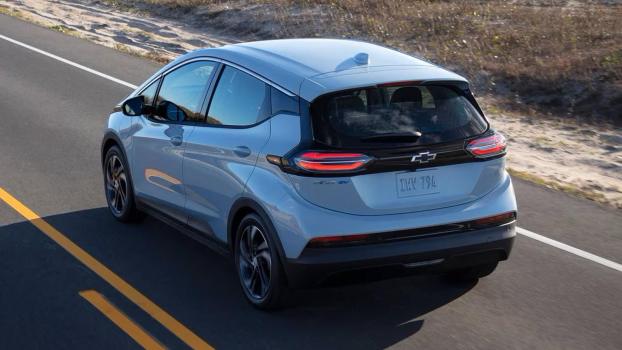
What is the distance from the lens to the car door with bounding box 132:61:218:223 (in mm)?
8086

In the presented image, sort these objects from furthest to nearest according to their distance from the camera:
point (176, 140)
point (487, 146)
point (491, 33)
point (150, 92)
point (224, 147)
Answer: point (491, 33), point (150, 92), point (176, 140), point (224, 147), point (487, 146)

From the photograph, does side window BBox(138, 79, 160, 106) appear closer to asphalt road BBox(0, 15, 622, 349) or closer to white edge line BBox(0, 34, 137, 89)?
asphalt road BBox(0, 15, 622, 349)

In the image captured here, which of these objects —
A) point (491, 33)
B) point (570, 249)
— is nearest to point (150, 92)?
point (570, 249)

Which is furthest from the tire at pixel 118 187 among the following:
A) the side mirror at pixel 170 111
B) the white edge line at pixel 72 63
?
the white edge line at pixel 72 63

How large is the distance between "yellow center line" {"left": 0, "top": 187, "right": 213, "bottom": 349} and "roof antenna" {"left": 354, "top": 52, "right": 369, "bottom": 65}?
2084 mm

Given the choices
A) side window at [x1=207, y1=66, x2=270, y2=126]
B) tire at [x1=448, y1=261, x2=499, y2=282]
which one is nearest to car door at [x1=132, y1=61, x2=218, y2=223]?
side window at [x1=207, y1=66, x2=270, y2=126]

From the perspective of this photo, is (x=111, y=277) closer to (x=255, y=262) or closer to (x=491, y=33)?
(x=255, y=262)

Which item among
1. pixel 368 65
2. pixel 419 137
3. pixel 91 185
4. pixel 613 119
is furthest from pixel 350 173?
pixel 613 119

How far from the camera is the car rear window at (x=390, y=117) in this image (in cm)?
667

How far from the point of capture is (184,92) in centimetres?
829

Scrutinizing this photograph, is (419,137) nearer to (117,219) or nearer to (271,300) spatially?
(271,300)

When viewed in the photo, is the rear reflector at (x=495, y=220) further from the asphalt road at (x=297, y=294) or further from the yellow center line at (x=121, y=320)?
the yellow center line at (x=121, y=320)

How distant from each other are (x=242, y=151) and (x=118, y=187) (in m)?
2.60

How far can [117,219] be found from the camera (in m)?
9.51
